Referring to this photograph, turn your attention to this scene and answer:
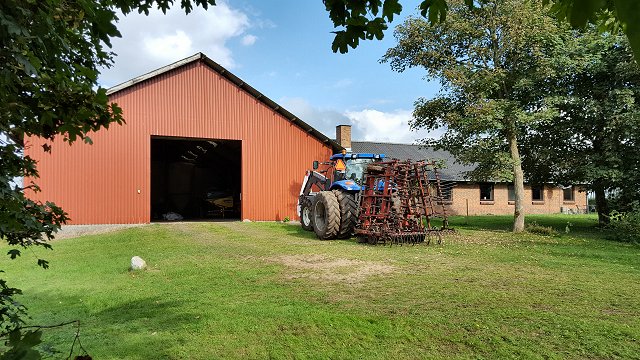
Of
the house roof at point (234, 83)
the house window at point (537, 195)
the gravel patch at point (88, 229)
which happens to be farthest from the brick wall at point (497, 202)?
the gravel patch at point (88, 229)

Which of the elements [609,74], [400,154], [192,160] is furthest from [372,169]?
[400,154]

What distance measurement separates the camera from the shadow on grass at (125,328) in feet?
15.1

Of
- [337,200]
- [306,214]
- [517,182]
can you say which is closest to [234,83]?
[306,214]

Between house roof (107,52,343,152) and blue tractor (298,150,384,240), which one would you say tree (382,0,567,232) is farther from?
house roof (107,52,343,152)

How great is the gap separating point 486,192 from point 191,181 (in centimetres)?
2144

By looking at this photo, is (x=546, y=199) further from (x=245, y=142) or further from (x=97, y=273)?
(x=97, y=273)

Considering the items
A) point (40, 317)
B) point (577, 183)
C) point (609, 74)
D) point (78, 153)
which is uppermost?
point (609, 74)

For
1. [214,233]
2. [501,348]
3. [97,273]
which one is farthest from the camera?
[214,233]

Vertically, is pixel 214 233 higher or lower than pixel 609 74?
lower

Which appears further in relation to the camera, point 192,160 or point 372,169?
point 192,160

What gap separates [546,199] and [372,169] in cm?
2770

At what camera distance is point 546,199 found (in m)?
35.3

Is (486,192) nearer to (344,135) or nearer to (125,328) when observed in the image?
(344,135)

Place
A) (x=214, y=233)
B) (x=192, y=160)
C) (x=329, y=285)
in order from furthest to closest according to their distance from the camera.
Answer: (x=192, y=160), (x=214, y=233), (x=329, y=285)
